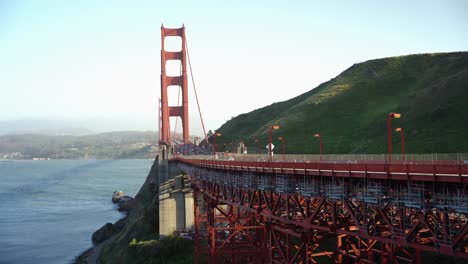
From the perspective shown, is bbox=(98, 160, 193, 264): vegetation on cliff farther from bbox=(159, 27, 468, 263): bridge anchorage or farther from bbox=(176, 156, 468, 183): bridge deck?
bbox=(176, 156, 468, 183): bridge deck

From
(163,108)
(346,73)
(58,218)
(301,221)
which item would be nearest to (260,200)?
(301,221)

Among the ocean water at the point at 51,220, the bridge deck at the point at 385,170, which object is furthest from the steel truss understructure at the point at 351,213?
the ocean water at the point at 51,220

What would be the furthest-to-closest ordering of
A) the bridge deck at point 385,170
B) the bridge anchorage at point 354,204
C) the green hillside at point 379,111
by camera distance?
the green hillside at point 379,111 < the bridge anchorage at point 354,204 < the bridge deck at point 385,170

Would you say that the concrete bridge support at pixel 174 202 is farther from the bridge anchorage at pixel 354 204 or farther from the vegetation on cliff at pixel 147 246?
the bridge anchorage at pixel 354 204

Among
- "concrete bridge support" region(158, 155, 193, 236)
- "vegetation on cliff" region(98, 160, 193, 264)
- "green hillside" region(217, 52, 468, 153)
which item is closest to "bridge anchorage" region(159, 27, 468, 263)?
"vegetation on cliff" region(98, 160, 193, 264)

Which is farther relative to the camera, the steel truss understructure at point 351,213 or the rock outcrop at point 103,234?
the rock outcrop at point 103,234
